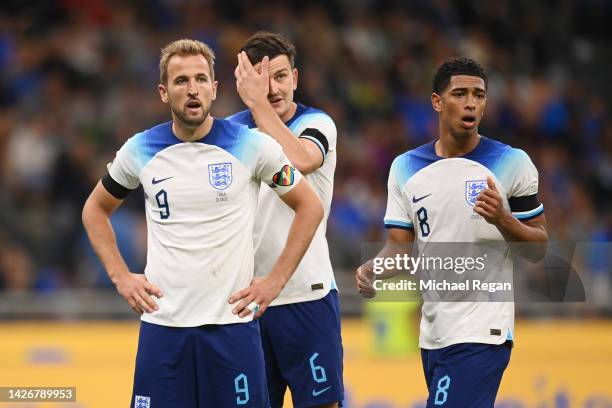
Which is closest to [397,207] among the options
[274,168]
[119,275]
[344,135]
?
[274,168]

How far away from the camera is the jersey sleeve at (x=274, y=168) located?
20.0 ft

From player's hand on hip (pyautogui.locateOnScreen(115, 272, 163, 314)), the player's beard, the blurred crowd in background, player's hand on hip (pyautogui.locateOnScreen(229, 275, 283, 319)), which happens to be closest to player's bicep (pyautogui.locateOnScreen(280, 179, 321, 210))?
player's hand on hip (pyautogui.locateOnScreen(229, 275, 283, 319))

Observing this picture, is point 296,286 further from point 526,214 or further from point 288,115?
point 526,214

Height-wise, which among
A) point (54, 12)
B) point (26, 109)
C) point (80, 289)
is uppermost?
point (54, 12)

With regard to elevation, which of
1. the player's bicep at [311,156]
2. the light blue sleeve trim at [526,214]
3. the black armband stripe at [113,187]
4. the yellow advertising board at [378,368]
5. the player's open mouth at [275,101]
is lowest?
the yellow advertising board at [378,368]

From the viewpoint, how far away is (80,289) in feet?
40.9

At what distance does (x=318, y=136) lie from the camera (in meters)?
6.98

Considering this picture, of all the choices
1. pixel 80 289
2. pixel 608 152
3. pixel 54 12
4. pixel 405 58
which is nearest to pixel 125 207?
pixel 80 289

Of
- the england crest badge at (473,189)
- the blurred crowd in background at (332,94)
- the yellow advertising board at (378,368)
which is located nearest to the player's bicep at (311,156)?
the england crest badge at (473,189)

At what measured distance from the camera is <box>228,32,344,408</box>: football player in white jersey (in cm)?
694

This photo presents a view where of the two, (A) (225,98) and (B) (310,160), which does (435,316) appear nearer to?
(B) (310,160)

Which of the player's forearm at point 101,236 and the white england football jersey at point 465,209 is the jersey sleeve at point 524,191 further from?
the player's forearm at point 101,236

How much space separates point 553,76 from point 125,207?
6.63m

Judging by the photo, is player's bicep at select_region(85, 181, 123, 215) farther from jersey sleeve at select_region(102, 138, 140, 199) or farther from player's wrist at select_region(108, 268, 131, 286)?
player's wrist at select_region(108, 268, 131, 286)
